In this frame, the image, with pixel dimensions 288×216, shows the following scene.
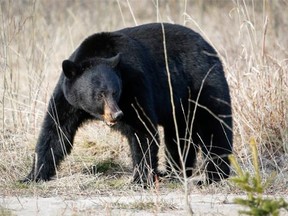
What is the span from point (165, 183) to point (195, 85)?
1.10 metres

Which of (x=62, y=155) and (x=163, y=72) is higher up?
(x=163, y=72)

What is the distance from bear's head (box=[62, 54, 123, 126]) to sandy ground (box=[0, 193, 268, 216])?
0.84 metres

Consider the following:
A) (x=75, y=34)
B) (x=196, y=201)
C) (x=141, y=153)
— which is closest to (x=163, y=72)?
(x=141, y=153)

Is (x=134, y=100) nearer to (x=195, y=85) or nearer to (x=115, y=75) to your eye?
(x=115, y=75)

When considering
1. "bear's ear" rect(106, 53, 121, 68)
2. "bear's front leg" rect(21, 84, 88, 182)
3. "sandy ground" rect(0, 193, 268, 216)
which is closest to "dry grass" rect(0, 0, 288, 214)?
"bear's front leg" rect(21, 84, 88, 182)

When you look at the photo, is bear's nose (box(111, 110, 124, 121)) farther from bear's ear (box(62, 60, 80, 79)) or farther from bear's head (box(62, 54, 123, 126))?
bear's ear (box(62, 60, 80, 79))

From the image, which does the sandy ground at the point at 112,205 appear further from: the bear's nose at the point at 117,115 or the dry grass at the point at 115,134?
the bear's nose at the point at 117,115

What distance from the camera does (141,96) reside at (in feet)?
23.0

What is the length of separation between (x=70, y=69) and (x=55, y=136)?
69cm

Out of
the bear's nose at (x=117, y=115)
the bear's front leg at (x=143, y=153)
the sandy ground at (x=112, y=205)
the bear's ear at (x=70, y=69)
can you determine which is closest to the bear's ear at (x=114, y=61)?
the bear's ear at (x=70, y=69)

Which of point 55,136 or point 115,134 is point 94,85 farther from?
point 115,134

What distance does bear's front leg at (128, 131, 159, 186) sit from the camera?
23.0 feet

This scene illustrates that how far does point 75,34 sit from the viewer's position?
45.5 feet

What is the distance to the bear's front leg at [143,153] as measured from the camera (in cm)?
702
